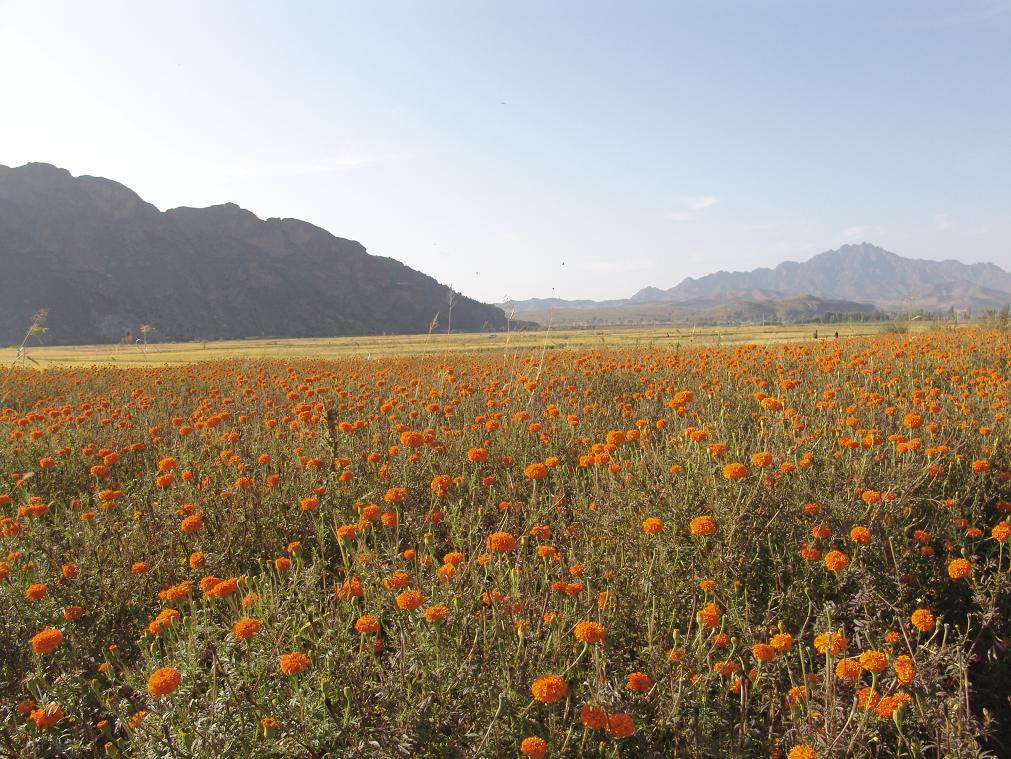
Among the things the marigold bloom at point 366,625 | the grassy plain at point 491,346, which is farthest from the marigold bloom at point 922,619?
the grassy plain at point 491,346

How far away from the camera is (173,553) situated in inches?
127

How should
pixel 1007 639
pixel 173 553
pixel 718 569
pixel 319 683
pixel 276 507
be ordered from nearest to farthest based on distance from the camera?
pixel 319 683 → pixel 1007 639 → pixel 718 569 → pixel 173 553 → pixel 276 507

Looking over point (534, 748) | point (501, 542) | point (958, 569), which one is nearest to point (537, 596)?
point (501, 542)

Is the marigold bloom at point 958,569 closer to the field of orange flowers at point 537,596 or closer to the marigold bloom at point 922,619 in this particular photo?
the field of orange flowers at point 537,596

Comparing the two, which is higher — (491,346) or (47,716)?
(491,346)

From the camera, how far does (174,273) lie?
94000 mm

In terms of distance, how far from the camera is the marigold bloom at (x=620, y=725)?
1.57 metres

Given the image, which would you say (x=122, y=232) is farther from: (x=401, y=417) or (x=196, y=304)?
(x=401, y=417)

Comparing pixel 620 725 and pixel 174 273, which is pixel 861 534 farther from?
pixel 174 273

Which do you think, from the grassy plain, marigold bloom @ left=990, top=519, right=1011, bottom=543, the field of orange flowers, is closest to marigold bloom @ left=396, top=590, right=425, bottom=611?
the field of orange flowers

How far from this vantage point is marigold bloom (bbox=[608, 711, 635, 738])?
1.57 metres

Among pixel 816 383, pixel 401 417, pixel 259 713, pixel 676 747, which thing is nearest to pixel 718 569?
pixel 676 747

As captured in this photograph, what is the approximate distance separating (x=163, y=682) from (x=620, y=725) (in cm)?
125

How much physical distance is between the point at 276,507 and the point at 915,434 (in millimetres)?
3875
